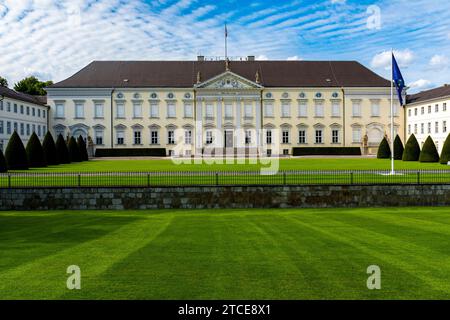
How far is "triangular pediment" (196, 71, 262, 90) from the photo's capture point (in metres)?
64.1

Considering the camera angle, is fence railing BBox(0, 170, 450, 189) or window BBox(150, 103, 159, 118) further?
window BBox(150, 103, 159, 118)

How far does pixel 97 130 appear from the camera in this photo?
65.2 m

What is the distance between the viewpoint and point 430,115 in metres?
59.1

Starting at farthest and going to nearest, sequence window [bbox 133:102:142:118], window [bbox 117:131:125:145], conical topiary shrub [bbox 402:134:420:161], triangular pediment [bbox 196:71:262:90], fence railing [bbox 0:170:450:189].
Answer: window [bbox 117:131:125:145]
window [bbox 133:102:142:118]
triangular pediment [bbox 196:71:262:90]
conical topiary shrub [bbox 402:134:420:161]
fence railing [bbox 0:170:450:189]

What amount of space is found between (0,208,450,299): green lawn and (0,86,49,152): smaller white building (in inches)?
1706

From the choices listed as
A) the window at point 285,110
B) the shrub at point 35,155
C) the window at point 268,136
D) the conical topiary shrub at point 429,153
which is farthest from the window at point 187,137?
the conical topiary shrub at point 429,153

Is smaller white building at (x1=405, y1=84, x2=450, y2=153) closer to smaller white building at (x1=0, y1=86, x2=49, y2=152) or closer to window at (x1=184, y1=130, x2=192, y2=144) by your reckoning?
window at (x1=184, y1=130, x2=192, y2=144)

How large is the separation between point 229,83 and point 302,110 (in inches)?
449

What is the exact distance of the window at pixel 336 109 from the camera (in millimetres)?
66062

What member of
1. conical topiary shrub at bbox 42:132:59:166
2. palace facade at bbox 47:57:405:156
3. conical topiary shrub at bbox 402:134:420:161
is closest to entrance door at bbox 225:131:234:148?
palace facade at bbox 47:57:405:156

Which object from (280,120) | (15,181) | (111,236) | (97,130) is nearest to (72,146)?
(97,130)

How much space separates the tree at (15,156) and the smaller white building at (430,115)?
149ft

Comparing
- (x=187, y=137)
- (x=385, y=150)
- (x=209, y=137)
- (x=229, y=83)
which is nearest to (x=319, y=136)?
(x=229, y=83)
